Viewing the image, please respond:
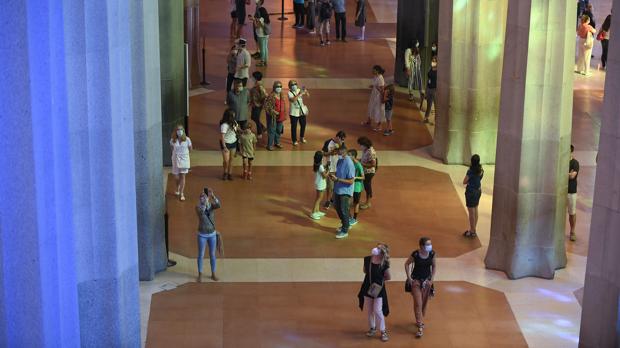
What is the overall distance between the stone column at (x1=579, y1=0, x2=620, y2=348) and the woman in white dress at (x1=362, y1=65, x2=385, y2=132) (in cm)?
1197

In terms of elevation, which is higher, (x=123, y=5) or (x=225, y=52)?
(x=123, y=5)

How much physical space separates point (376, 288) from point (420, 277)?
0.71 meters

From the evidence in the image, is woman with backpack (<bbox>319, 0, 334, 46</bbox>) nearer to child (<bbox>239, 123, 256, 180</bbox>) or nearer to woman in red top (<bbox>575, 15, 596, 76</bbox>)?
woman in red top (<bbox>575, 15, 596, 76</bbox>)

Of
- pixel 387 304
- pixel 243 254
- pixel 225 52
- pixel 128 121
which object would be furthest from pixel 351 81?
pixel 128 121

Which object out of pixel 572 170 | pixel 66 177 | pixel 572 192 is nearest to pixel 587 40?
pixel 572 192

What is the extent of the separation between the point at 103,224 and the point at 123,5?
2361 millimetres

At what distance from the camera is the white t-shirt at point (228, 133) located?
2409 cm

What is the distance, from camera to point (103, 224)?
1326cm

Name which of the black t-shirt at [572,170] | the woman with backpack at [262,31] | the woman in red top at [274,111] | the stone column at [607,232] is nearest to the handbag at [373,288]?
the stone column at [607,232]

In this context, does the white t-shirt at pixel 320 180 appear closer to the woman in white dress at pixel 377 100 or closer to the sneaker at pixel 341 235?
the sneaker at pixel 341 235

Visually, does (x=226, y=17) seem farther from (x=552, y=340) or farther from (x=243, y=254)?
(x=552, y=340)

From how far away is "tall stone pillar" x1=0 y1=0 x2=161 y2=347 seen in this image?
10.5 metres

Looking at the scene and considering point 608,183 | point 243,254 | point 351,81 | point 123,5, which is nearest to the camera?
point 123,5

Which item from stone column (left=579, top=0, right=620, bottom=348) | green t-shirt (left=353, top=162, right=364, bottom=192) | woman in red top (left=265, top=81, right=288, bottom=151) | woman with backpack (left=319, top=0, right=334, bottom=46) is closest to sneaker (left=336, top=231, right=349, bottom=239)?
green t-shirt (left=353, top=162, right=364, bottom=192)
